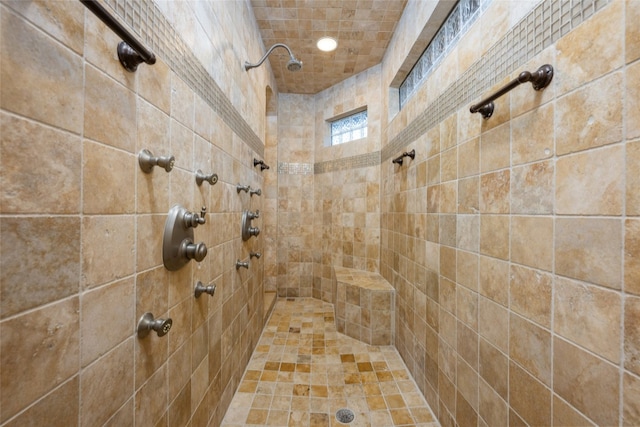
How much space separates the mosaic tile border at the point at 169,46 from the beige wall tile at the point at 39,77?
22 centimetres

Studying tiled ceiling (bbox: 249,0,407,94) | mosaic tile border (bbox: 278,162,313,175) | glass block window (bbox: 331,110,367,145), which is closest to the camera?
tiled ceiling (bbox: 249,0,407,94)

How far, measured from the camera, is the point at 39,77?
0.46 m

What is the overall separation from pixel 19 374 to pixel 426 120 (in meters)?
1.95

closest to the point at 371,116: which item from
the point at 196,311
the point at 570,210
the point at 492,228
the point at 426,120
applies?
the point at 426,120

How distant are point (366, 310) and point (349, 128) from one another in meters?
2.18

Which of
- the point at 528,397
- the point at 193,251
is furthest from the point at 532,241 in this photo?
the point at 193,251

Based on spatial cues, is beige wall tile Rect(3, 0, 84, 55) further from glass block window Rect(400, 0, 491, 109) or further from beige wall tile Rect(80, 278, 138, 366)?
glass block window Rect(400, 0, 491, 109)

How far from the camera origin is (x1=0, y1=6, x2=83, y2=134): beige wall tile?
41 cm

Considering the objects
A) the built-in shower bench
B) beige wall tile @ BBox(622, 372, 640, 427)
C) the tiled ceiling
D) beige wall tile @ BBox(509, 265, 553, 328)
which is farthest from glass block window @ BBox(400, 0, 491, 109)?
the built-in shower bench

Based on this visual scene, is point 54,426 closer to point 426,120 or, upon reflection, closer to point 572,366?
point 572,366

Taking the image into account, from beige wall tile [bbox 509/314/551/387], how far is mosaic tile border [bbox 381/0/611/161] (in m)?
0.92

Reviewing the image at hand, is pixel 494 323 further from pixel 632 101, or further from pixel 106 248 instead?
pixel 106 248

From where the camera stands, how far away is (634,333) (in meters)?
0.56

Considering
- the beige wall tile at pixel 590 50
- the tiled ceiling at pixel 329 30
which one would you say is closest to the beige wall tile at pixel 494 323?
the beige wall tile at pixel 590 50
